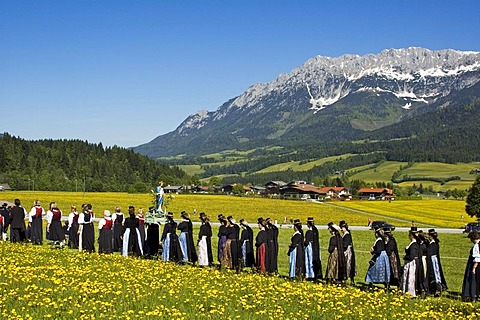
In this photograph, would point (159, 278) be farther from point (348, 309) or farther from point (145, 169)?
point (145, 169)

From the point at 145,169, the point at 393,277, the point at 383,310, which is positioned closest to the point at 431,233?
the point at 393,277

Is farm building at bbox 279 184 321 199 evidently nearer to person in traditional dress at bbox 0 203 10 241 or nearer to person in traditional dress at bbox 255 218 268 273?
person in traditional dress at bbox 0 203 10 241

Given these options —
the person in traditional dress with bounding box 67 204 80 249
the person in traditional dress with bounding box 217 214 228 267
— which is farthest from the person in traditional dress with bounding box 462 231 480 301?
the person in traditional dress with bounding box 67 204 80 249

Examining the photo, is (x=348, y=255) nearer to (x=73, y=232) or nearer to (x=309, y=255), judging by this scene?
(x=309, y=255)

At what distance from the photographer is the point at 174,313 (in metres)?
13.3

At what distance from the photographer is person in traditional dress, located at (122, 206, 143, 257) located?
2666 cm

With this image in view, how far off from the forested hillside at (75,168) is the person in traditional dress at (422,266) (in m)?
99.0

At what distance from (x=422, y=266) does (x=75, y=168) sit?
12716 cm

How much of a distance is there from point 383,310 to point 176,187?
428ft

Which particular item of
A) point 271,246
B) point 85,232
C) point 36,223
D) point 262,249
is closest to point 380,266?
point 271,246

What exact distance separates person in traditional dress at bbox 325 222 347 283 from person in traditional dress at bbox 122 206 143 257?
31.1 feet

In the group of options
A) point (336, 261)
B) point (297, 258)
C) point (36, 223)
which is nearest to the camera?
point (336, 261)

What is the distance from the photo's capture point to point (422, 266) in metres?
19.7

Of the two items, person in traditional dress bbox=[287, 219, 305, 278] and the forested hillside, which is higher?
the forested hillside
